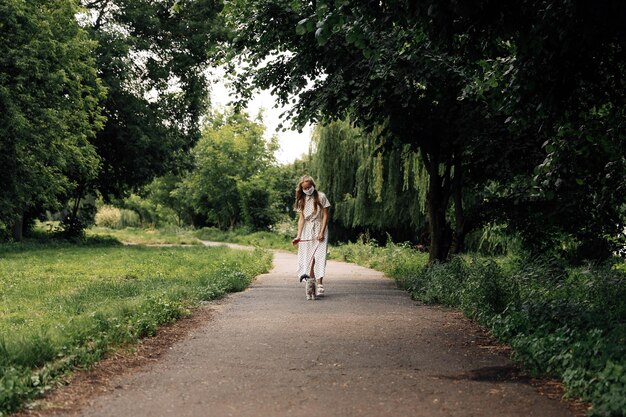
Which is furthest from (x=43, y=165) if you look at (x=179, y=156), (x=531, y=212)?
(x=531, y=212)

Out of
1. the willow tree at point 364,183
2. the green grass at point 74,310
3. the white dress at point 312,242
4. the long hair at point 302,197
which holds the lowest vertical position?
the green grass at point 74,310

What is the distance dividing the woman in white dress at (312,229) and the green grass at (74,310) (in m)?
1.70

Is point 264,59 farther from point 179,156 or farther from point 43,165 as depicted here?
point 179,156

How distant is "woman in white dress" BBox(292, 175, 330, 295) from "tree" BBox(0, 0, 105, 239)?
1343 centimetres

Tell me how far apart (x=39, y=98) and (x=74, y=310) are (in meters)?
17.8

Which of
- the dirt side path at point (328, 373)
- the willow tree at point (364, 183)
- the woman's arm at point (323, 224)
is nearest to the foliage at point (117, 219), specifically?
the willow tree at point (364, 183)

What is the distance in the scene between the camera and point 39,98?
81.3 feet

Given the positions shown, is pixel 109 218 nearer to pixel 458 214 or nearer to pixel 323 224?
pixel 458 214

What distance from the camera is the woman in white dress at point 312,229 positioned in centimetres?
1215

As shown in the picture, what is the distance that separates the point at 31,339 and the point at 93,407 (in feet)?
5.00

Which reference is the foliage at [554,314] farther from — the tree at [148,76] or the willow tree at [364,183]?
the tree at [148,76]

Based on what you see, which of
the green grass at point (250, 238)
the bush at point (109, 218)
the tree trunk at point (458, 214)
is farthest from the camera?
the bush at point (109, 218)

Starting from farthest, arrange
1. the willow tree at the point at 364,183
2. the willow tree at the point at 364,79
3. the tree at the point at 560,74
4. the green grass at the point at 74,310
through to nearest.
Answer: the willow tree at the point at 364,183 → the willow tree at the point at 364,79 → the tree at the point at 560,74 → the green grass at the point at 74,310

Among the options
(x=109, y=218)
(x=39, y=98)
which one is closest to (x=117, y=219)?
(x=109, y=218)
